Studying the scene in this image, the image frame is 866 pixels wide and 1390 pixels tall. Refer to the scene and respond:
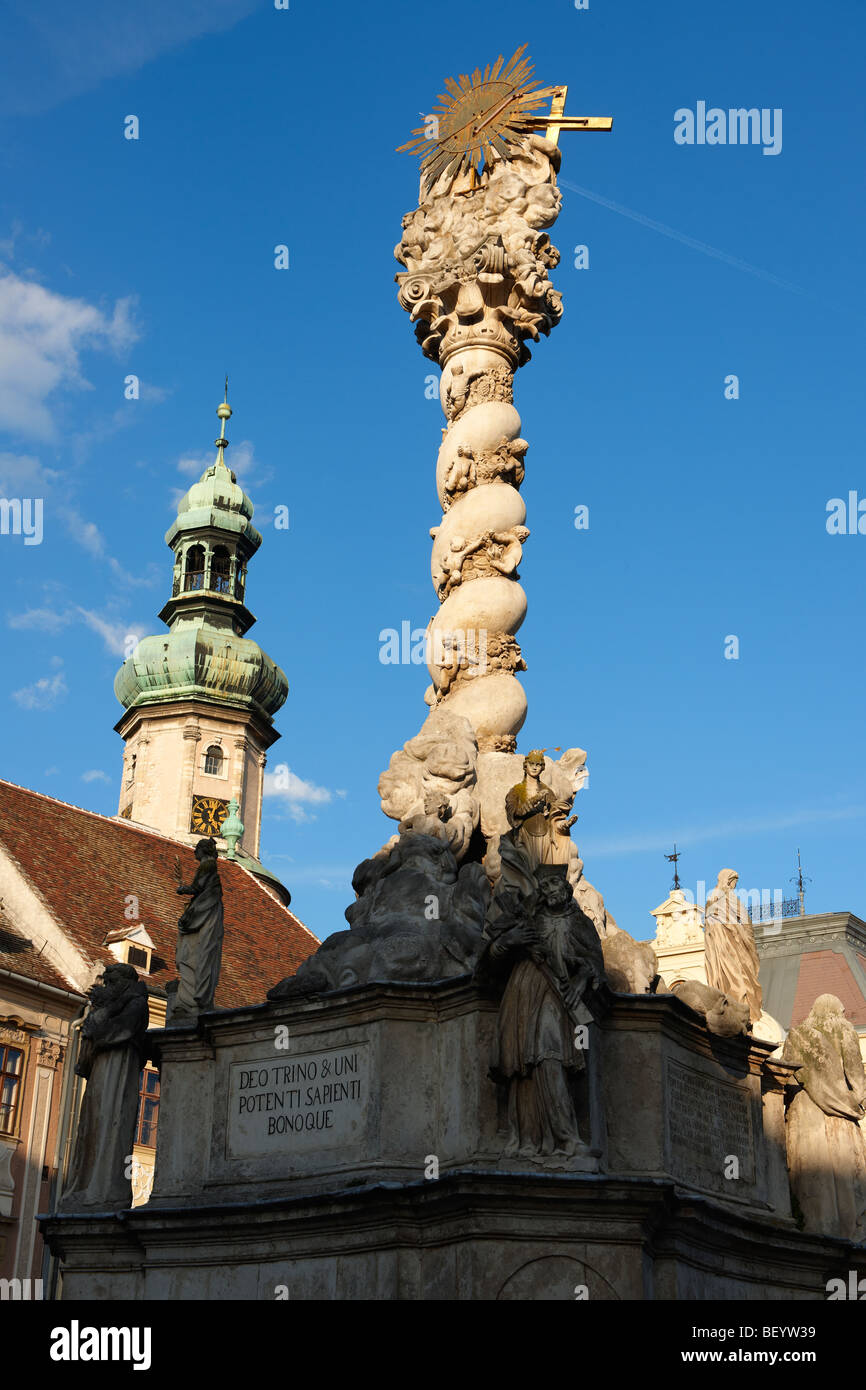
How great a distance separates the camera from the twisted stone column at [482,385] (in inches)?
587

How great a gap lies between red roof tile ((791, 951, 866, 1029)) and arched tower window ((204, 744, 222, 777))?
25793mm

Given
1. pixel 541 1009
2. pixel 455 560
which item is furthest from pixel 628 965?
pixel 455 560

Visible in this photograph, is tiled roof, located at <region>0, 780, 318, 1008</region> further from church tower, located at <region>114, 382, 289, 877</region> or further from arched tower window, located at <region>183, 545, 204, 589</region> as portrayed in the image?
arched tower window, located at <region>183, 545, 204, 589</region>

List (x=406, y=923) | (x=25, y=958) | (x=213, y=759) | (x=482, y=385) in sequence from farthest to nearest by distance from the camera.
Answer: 1. (x=213, y=759)
2. (x=25, y=958)
3. (x=482, y=385)
4. (x=406, y=923)

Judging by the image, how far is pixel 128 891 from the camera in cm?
3722

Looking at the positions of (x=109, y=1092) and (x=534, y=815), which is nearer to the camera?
(x=534, y=815)

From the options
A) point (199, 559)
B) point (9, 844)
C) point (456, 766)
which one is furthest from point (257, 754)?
point (456, 766)

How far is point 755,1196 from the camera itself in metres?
12.4

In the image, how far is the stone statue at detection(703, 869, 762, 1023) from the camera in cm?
1305

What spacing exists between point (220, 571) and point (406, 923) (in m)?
54.0

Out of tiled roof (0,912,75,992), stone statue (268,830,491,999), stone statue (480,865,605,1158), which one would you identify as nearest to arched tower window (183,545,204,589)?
tiled roof (0,912,75,992)

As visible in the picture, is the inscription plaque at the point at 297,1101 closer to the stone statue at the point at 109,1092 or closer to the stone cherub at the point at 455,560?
the stone statue at the point at 109,1092

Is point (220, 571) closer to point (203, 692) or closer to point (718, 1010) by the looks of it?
point (203, 692)
